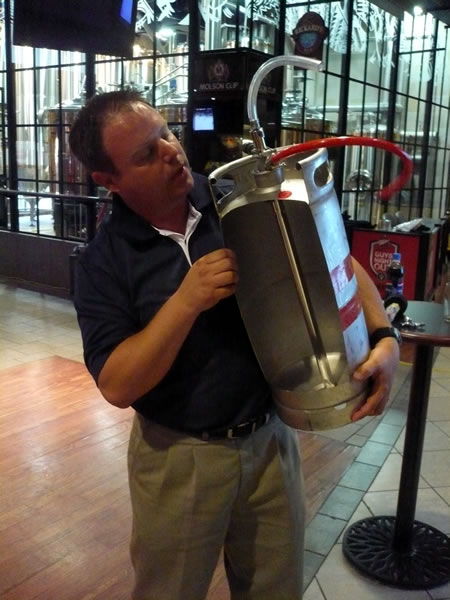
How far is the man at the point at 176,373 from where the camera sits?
992 millimetres

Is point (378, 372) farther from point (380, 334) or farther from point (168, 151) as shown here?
point (168, 151)

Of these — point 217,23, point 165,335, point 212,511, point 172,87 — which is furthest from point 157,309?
point 172,87

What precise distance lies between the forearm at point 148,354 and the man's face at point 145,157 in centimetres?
20

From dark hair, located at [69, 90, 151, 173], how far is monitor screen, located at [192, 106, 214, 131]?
4.07m

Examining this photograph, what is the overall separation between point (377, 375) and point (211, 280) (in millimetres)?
321

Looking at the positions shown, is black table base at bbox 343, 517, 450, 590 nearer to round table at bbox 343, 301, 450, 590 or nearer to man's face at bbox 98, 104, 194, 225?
round table at bbox 343, 301, 450, 590

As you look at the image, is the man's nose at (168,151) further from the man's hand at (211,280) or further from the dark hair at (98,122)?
the man's hand at (211,280)

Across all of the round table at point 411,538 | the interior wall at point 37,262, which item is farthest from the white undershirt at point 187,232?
the interior wall at point 37,262

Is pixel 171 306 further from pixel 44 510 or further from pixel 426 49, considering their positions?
pixel 426 49

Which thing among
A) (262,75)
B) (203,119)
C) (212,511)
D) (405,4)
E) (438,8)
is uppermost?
(438,8)

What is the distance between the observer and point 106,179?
1035 millimetres

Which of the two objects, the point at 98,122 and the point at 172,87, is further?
the point at 172,87

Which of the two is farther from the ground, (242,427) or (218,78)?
(218,78)

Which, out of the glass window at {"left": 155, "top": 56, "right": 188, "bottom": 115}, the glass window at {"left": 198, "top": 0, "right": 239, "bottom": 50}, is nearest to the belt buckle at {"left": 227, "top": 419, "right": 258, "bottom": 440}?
the glass window at {"left": 198, "top": 0, "right": 239, "bottom": 50}
